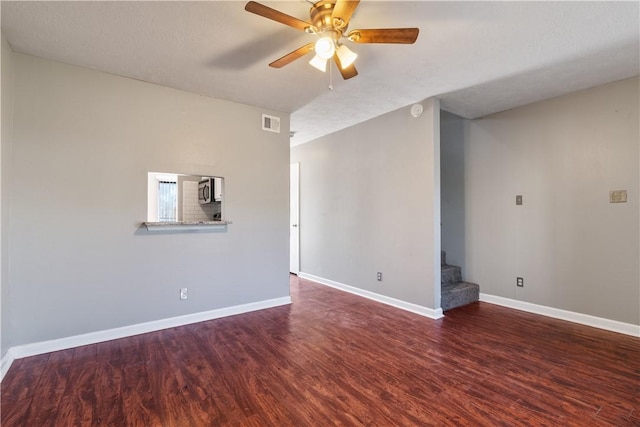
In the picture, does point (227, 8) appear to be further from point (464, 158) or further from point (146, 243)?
point (464, 158)

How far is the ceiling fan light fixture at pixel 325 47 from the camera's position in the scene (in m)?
1.84

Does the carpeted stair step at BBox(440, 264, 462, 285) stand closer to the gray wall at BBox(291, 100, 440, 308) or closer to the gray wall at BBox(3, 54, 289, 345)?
the gray wall at BBox(291, 100, 440, 308)

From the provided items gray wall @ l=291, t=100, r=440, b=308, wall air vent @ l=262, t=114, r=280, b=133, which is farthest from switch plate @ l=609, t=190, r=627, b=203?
wall air vent @ l=262, t=114, r=280, b=133

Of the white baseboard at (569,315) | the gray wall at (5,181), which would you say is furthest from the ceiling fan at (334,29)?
the white baseboard at (569,315)

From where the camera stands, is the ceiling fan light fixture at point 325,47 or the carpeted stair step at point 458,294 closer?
the ceiling fan light fixture at point 325,47

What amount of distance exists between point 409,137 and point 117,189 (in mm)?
3266

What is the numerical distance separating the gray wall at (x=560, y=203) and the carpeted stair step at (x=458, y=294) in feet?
0.54

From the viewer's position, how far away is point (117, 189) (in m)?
2.86

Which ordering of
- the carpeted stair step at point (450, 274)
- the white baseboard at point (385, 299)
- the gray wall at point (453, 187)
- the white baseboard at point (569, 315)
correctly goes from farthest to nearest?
the gray wall at point (453, 187) < the carpeted stair step at point (450, 274) < the white baseboard at point (385, 299) < the white baseboard at point (569, 315)

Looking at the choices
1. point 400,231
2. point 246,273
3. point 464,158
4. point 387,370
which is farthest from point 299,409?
point 464,158

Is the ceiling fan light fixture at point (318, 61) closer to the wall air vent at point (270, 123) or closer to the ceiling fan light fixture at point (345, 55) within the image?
the ceiling fan light fixture at point (345, 55)

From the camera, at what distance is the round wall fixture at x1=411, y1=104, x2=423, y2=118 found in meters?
3.56

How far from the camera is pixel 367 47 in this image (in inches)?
92.9

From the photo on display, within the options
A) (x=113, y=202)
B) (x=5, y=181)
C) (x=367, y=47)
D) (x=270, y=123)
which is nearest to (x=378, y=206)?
(x=270, y=123)
